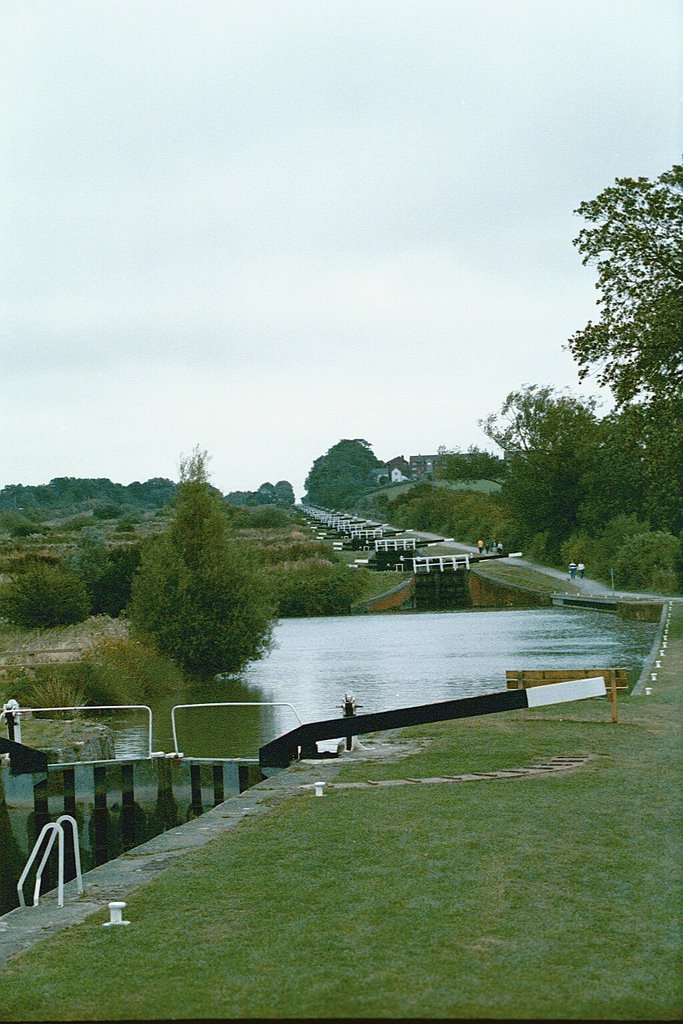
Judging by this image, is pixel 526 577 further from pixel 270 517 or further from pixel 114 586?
pixel 114 586

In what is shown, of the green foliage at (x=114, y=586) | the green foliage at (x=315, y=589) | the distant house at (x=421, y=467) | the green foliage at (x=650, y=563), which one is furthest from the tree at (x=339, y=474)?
the green foliage at (x=114, y=586)

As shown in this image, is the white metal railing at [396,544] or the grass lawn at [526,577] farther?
the white metal railing at [396,544]

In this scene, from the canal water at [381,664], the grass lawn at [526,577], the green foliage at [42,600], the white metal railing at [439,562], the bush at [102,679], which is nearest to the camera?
the bush at [102,679]

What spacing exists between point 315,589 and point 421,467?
17.3 m

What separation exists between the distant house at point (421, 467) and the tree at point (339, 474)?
→ 4.22 metres

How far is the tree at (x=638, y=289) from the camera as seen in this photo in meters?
22.7

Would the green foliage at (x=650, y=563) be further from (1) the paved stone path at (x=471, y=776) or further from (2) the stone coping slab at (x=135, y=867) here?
(2) the stone coping slab at (x=135, y=867)

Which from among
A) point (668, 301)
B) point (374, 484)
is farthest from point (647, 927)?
point (374, 484)

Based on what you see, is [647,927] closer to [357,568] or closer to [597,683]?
[597,683]

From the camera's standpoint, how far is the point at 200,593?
96.4ft

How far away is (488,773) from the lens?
370 inches

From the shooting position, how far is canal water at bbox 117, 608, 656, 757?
73.0 ft

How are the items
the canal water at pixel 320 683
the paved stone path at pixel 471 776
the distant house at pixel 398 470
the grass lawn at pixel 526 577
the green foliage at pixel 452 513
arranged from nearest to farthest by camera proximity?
the paved stone path at pixel 471 776, the canal water at pixel 320 683, the grass lawn at pixel 526 577, the green foliage at pixel 452 513, the distant house at pixel 398 470

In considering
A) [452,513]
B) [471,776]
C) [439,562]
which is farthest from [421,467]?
[471,776]
